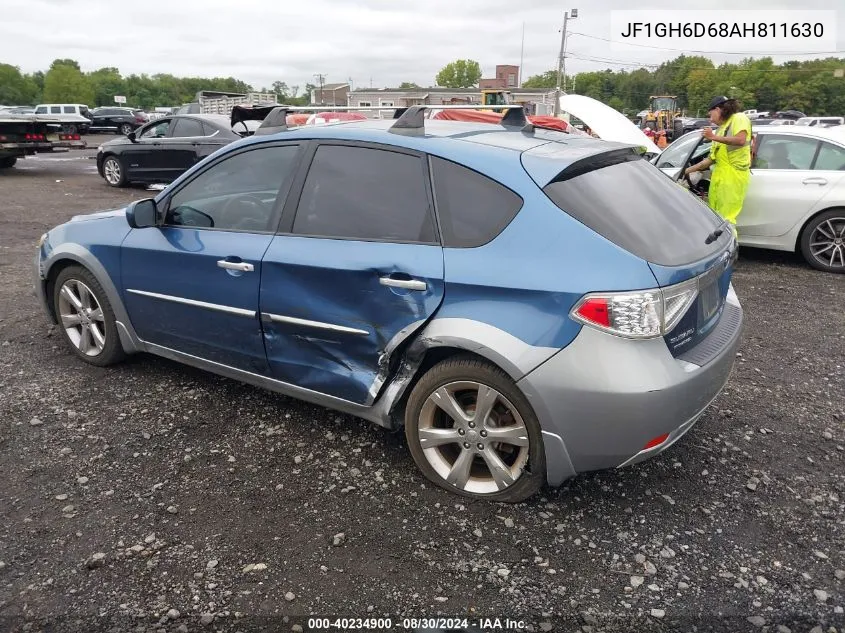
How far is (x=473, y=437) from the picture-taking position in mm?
2855

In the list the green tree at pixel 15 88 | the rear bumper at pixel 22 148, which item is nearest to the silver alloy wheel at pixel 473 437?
the rear bumper at pixel 22 148

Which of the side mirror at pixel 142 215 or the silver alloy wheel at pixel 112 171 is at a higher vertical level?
the silver alloy wheel at pixel 112 171

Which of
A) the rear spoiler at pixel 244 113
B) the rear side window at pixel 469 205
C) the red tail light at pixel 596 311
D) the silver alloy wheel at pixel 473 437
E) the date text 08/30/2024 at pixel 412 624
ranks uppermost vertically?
the rear spoiler at pixel 244 113

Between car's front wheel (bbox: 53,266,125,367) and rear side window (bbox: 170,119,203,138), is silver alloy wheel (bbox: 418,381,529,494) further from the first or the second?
rear side window (bbox: 170,119,203,138)

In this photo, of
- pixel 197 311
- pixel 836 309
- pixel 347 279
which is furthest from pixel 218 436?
pixel 836 309

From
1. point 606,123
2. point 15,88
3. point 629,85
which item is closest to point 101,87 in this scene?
point 15,88

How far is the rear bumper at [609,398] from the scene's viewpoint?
96.7 inches

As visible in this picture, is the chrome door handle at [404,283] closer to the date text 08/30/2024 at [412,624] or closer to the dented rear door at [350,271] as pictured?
the dented rear door at [350,271]

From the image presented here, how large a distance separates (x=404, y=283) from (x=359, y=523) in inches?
42.2

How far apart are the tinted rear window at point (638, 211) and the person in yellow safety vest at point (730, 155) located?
388 cm

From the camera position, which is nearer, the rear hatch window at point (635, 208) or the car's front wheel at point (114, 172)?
the rear hatch window at point (635, 208)

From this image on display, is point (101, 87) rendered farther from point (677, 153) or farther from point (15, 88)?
point (677, 153)

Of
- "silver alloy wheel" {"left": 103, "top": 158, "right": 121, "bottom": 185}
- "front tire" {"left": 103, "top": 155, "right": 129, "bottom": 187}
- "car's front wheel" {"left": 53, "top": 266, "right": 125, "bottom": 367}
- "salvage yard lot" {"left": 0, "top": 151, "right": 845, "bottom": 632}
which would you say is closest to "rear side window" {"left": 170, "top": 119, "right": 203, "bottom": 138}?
"front tire" {"left": 103, "top": 155, "right": 129, "bottom": 187}

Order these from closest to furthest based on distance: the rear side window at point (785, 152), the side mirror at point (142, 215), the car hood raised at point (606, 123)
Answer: the side mirror at point (142, 215)
the rear side window at point (785, 152)
the car hood raised at point (606, 123)
